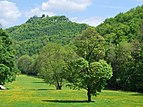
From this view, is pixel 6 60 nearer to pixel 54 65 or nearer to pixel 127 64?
pixel 54 65

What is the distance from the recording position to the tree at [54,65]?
84.3m

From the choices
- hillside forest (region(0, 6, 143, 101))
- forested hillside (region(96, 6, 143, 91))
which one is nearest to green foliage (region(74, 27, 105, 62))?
hillside forest (region(0, 6, 143, 101))

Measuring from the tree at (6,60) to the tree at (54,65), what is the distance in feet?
25.2

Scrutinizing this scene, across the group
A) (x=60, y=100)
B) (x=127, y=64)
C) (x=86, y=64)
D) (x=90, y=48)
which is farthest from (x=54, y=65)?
(x=86, y=64)

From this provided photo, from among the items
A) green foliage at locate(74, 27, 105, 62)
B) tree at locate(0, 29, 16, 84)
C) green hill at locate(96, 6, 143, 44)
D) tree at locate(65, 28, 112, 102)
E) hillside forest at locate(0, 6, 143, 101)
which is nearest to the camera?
tree at locate(65, 28, 112, 102)

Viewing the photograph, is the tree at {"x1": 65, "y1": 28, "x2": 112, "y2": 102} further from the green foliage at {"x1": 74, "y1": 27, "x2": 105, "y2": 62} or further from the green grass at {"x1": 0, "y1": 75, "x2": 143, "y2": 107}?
the green foliage at {"x1": 74, "y1": 27, "x2": 105, "y2": 62}

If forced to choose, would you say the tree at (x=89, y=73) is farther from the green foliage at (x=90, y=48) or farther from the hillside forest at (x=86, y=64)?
the green foliage at (x=90, y=48)

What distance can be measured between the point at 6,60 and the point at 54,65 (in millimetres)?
11914

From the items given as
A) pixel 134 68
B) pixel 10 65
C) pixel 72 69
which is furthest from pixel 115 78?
pixel 72 69

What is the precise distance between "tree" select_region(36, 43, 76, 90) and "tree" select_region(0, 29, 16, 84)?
303 inches

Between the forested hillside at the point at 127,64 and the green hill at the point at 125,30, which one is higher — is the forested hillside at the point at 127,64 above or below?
below

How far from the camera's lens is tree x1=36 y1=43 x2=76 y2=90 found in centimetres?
8431

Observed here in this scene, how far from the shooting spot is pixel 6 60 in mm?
81312

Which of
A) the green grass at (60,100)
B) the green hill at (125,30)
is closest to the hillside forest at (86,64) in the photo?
the green grass at (60,100)
